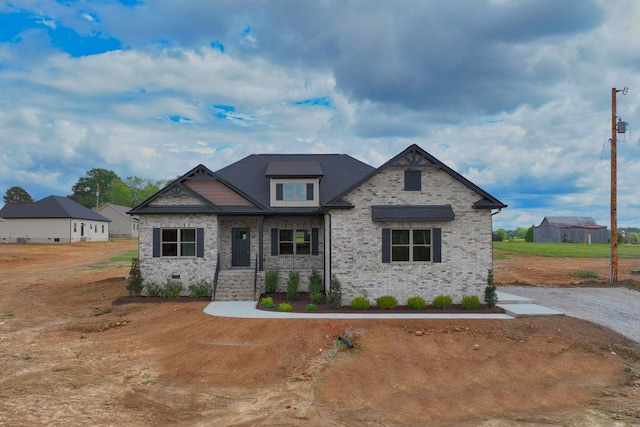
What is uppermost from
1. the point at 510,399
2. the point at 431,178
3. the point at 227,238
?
the point at 431,178

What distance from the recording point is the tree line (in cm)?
9531

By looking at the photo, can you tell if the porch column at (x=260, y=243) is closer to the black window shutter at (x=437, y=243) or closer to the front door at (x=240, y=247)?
the front door at (x=240, y=247)

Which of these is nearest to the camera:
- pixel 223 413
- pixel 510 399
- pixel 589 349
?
pixel 223 413

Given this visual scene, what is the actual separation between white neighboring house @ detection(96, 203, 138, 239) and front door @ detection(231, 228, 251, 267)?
58338mm

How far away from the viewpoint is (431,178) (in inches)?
690

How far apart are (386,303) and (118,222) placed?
2731 inches

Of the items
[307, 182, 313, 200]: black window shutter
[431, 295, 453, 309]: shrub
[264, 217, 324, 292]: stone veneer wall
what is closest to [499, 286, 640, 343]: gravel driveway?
[431, 295, 453, 309]: shrub

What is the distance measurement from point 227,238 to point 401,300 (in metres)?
9.47

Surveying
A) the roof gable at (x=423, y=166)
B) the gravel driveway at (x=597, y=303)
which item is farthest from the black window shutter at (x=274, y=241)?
the gravel driveway at (x=597, y=303)

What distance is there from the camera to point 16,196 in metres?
90.8

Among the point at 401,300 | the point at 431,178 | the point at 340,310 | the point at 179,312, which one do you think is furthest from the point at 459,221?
the point at 179,312

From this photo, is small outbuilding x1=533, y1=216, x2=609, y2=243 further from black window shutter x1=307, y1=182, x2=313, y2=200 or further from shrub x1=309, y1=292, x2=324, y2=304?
shrub x1=309, y1=292, x2=324, y2=304

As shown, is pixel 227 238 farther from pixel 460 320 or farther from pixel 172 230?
pixel 460 320

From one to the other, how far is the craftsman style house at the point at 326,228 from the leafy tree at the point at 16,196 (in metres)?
88.0
